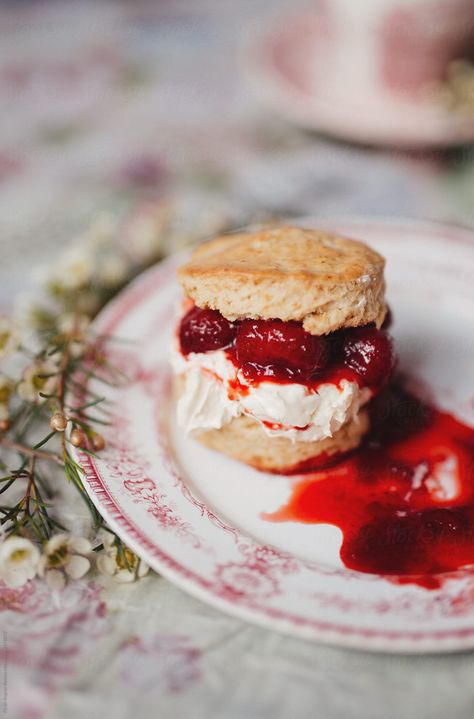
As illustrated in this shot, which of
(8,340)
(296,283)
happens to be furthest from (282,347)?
(8,340)

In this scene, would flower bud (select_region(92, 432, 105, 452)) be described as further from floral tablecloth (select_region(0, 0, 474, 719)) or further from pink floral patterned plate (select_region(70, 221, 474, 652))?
floral tablecloth (select_region(0, 0, 474, 719))

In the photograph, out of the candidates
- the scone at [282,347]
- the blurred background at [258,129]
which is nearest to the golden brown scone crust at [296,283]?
the scone at [282,347]

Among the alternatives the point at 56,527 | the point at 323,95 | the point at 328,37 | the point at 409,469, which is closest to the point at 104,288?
the point at 56,527

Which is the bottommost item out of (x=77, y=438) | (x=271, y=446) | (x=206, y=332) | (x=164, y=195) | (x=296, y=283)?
(x=164, y=195)

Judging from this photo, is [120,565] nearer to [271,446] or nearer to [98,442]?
[98,442]

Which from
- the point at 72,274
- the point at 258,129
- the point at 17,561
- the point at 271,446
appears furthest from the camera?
the point at 258,129

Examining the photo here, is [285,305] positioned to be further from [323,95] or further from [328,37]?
[328,37]
